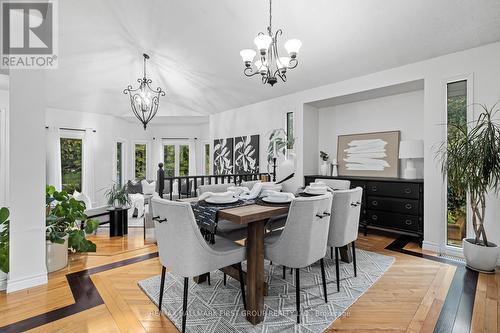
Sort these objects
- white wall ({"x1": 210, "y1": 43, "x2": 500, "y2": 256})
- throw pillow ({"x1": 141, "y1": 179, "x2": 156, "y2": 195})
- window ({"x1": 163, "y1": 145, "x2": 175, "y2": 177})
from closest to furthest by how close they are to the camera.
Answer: white wall ({"x1": 210, "y1": 43, "x2": 500, "y2": 256})
throw pillow ({"x1": 141, "y1": 179, "x2": 156, "y2": 195})
window ({"x1": 163, "y1": 145, "x2": 175, "y2": 177})

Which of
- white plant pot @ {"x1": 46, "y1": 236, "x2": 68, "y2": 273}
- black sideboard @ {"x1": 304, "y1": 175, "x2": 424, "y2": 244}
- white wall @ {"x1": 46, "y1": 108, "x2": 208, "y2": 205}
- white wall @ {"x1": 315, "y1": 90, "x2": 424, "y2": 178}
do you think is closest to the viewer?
white plant pot @ {"x1": 46, "y1": 236, "x2": 68, "y2": 273}

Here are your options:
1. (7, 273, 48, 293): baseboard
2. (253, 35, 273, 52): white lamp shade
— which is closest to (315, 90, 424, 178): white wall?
(253, 35, 273, 52): white lamp shade

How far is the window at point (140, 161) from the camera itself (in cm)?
764

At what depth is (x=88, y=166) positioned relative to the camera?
6215 mm

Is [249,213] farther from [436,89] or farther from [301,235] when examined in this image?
[436,89]

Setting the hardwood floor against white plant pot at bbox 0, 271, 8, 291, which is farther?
white plant pot at bbox 0, 271, 8, 291

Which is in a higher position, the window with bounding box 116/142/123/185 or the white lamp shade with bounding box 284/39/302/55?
the white lamp shade with bounding box 284/39/302/55

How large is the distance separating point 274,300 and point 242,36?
316cm

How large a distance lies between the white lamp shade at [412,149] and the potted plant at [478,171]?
678 mm

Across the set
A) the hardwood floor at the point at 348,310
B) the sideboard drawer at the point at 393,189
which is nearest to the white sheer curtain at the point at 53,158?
the hardwood floor at the point at 348,310

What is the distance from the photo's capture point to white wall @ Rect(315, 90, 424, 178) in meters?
3.89

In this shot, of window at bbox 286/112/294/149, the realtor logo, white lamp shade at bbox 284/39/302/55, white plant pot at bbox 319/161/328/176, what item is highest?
the realtor logo

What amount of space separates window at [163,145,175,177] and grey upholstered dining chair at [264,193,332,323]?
6.57 meters

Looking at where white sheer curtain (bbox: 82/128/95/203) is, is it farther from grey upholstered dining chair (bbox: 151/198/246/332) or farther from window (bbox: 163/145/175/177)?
grey upholstered dining chair (bbox: 151/198/246/332)
